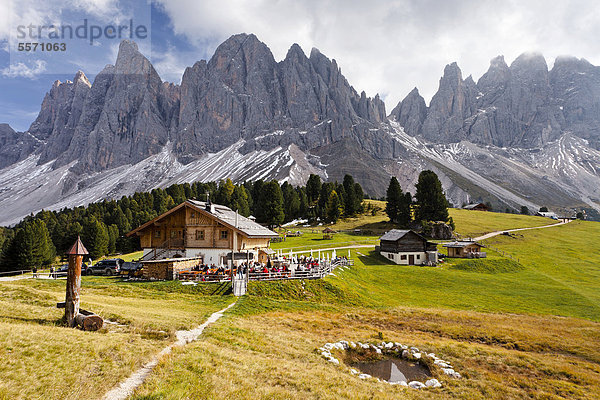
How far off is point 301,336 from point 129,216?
94.0m

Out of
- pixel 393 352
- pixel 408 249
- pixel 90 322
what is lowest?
pixel 393 352

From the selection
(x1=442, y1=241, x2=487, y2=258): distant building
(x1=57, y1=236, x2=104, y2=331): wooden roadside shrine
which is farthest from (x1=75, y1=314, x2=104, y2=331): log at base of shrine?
(x1=442, y1=241, x2=487, y2=258): distant building

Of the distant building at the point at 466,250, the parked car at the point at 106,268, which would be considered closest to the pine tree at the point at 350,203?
the distant building at the point at 466,250

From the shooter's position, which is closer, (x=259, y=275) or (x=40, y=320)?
(x=40, y=320)

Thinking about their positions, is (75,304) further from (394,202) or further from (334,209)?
(394,202)

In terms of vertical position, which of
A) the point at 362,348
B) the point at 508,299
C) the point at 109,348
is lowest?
the point at 508,299

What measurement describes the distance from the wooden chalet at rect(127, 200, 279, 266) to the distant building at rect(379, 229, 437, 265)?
28.8 metres

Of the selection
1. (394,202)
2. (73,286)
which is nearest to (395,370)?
(73,286)

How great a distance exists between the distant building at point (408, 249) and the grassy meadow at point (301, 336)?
1244 centimetres

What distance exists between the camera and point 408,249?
2299 inches

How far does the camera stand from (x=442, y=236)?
77.4m

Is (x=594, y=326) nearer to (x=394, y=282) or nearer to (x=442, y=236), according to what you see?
(x=394, y=282)

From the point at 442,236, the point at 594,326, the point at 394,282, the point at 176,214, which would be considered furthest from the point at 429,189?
the point at 176,214

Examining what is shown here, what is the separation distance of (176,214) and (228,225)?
806cm
